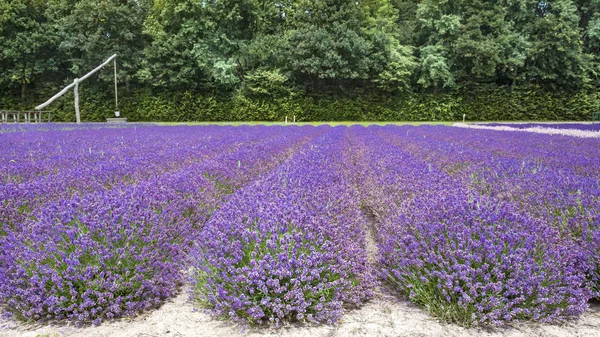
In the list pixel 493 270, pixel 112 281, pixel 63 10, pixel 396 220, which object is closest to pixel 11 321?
pixel 112 281

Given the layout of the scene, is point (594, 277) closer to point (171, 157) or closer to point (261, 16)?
point (171, 157)

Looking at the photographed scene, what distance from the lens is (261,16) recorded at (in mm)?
33375

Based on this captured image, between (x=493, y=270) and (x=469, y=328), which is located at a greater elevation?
(x=493, y=270)

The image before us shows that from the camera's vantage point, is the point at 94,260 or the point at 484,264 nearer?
the point at 484,264

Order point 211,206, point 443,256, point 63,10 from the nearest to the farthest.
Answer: point 443,256
point 211,206
point 63,10

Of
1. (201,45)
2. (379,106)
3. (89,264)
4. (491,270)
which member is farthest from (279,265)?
(379,106)

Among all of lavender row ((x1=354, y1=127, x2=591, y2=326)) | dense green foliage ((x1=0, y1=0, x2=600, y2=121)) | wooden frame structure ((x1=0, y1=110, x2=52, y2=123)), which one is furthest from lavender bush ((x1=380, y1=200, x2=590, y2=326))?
dense green foliage ((x1=0, y1=0, x2=600, y2=121))

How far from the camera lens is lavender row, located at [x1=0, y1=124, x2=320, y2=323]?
8.16 ft

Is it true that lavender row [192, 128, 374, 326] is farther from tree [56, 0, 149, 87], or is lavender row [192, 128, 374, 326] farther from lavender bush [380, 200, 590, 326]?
Answer: tree [56, 0, 149, 87]

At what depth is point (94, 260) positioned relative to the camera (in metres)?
2.61

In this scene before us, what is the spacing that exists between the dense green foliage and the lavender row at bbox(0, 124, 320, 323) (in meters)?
27.7

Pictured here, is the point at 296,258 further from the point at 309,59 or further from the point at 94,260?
the point at 309,59

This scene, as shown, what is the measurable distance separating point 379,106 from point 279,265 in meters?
31.3

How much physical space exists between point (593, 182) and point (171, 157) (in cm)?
591
